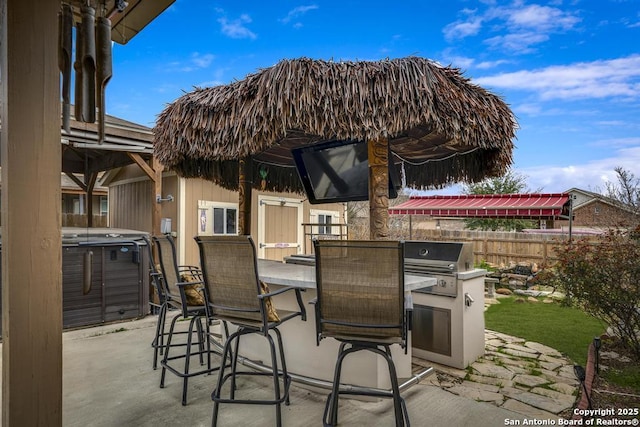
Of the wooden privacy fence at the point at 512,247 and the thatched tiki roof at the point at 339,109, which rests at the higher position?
the thatched tiki roof at the point at 339,109

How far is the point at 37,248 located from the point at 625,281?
4.25 meters

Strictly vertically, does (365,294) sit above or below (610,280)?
above

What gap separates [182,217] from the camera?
6684 mm

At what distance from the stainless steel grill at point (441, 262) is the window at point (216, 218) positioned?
4.27 m

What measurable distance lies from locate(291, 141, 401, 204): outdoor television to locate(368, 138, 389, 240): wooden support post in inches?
39.5

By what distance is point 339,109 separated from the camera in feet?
9.22

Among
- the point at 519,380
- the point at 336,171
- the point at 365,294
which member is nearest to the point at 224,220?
the point at 336,171

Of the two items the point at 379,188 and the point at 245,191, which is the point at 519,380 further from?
the point at 245,191

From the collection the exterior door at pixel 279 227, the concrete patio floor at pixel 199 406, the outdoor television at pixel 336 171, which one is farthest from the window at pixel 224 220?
the concrete patio floor at pixel 199 406

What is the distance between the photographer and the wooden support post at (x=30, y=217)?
133 cm

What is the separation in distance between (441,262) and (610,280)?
149 cm

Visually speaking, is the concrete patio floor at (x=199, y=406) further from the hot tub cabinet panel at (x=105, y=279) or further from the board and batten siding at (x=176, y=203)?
the board and batten siding at (x=176, y=203)

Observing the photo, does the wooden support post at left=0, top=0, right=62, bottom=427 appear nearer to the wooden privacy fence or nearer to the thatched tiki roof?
the thatched tiki roof

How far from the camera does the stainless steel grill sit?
3504mm
